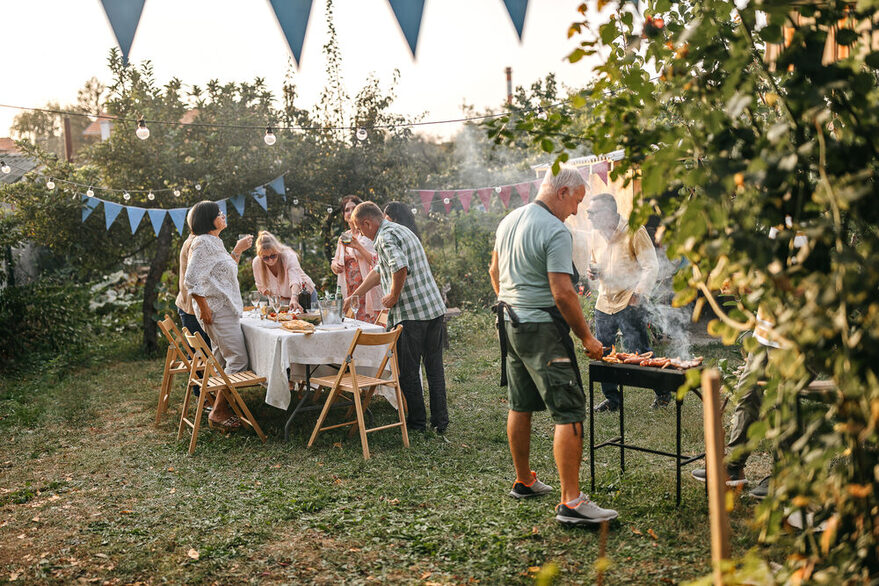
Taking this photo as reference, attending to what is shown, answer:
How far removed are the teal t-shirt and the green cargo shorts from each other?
7 cm

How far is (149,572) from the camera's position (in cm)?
318

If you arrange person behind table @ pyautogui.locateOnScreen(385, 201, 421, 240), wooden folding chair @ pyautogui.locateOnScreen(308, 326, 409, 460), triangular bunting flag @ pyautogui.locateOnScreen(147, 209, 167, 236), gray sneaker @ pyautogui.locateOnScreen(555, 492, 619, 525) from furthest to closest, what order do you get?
triangular bunting flag @ pyautogui.locateOnScreen(147, 209, 167, 236)
person behind table @ pyautogui.locateOnScreen(385, 201, 421, 240)
wooden folding chair @ pyautogui.locateOnScreen(308, 326, 409, 460)
gray sneaker @ pyautogui.locateOnScreen(555, 492, 619, 525)

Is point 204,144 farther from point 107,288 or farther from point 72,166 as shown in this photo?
point 107,288

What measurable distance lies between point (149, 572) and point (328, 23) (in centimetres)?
910

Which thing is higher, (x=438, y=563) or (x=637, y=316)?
(x=637, y=316)

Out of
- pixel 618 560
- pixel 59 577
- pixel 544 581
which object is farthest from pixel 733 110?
pixel 59 577

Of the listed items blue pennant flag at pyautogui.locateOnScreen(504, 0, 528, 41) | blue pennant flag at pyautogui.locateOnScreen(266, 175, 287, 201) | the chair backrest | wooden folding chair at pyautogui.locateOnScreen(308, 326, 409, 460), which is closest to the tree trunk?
blue pennant flag at pyautogui.locateOnScreen(266, 175, 287, 201)

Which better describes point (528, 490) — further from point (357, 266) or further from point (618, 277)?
point (357, 266)

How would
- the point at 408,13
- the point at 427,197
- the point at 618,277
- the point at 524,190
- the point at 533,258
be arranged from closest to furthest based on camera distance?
the point at 533,258 → the point at 408,13 → the point at 618,277 → the point at 524,190 → the point at 427,197

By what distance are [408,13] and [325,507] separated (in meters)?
2.98

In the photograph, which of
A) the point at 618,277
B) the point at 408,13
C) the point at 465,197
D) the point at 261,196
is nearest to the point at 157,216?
the point at 261,196

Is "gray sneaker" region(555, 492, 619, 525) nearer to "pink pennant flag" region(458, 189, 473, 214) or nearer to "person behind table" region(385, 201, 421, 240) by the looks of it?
"person behind table" region(385, 201, 421, 240)

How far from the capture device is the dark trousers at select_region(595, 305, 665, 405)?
559 centimetres

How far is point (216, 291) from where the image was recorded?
5.49 metres
